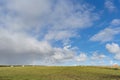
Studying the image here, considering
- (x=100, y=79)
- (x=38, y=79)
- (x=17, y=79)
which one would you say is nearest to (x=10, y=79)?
(x=17, y=79)

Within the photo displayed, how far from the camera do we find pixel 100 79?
54969 millimetres

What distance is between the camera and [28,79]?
51.9 metres

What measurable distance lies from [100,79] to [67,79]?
7.14m

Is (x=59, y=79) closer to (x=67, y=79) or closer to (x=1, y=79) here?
(x=67, y=79)

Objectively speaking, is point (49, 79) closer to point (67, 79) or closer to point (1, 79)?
point (67, 79)

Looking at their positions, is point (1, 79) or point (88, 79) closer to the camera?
point (1, 79)

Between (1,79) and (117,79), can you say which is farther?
(117,79)

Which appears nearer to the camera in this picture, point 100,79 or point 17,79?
point 17,79

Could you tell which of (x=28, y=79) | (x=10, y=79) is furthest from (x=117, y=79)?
(x=10, y=79)

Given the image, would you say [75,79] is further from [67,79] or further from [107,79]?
[107,79]

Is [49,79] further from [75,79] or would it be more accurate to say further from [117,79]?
[117,79]

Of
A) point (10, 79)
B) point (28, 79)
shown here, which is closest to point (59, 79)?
point (28, 79)

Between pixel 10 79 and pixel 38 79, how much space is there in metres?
5.43

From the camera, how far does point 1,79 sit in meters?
50.7
